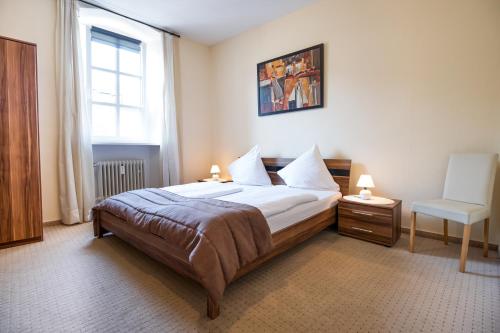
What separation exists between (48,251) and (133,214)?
113cm

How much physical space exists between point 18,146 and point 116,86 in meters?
1.91

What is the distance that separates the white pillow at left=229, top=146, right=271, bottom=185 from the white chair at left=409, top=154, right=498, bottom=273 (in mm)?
1958

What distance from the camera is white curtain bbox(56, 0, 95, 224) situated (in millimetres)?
3160

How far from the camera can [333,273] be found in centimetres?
204

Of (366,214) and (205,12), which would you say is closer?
(366,214)

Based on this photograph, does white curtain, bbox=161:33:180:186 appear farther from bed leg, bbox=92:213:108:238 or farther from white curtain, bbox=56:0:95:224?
bed leg, bbox=92:213:108:238

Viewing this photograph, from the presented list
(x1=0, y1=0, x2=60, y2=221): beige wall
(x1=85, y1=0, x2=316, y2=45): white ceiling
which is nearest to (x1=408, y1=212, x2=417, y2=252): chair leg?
(x1=85, y1=0, x2=316, y2=45): white ceiling

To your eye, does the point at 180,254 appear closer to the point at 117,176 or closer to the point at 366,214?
the point at 366,214

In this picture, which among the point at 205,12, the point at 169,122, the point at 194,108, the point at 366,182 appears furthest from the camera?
the point at 194,108

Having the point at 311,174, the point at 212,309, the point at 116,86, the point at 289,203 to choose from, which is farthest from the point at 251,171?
the point at 116,86

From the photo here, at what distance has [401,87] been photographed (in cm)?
282

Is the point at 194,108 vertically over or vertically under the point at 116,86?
under

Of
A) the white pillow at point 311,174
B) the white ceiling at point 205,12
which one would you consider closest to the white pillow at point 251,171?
the white pillow at point 311,174

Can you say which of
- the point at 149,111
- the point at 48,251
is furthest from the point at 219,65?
the point at 48,251
